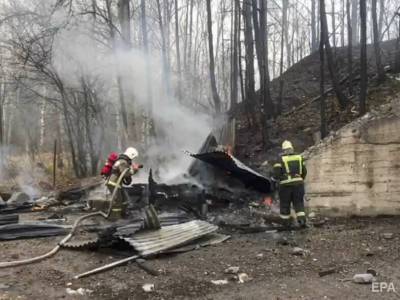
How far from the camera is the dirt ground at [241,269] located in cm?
494

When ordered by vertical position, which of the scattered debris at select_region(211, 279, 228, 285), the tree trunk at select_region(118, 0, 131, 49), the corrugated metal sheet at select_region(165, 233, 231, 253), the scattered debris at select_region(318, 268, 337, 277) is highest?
the tree trunk at select_region(118, 0, 131, 49)

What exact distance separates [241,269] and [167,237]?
1439 mm

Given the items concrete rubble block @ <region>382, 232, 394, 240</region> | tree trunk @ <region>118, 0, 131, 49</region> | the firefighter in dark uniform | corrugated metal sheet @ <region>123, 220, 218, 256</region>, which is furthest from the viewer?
tree trunk @ <region>118, 0, 131, 49</region>

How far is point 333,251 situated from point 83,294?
11.6 ft

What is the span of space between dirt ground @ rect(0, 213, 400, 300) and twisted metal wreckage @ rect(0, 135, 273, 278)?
0.21 metres

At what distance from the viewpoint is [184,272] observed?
571 cm

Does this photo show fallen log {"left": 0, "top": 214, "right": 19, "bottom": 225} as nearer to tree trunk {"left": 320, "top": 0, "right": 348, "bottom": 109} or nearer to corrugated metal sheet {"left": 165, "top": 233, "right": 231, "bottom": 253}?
corrugated metal sheet {"left": 165, "top": 233, "right": 231, "bottom": 253}

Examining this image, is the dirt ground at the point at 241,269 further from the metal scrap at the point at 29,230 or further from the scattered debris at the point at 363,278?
the metal scrap at the point at 29,230

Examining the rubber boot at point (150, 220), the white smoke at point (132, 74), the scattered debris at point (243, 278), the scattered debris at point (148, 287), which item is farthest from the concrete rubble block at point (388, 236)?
the white smoke at point (132, 74)

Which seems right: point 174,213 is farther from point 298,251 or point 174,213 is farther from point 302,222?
point 298,251

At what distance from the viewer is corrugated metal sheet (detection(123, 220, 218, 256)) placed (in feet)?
20.6

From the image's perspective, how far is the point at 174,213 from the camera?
9.14 m

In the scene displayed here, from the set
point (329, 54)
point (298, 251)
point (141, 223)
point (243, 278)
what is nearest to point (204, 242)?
point (141, 223)

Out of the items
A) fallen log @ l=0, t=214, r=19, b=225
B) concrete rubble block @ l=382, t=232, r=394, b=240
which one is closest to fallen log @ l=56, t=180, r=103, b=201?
fallen log @ l=0, t=214, r=19, b=225
